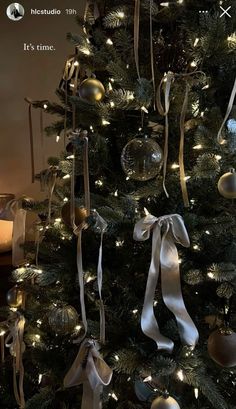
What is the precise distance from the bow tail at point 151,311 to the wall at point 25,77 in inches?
48.3

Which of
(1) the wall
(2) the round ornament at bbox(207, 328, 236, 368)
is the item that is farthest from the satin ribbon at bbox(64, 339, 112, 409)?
(1) the wall

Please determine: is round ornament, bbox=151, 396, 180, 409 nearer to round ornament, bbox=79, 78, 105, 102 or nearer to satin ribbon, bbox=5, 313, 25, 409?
satin ribbon, bbox=5, 313, 25, 409

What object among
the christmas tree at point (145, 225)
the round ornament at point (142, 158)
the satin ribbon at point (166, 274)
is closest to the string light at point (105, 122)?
the christmas tree at point (145, 225)

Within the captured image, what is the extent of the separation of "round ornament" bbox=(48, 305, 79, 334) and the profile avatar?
147 centimetres

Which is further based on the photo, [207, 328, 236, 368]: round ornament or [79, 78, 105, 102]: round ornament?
[79, 78, 105, 102]: round ornament

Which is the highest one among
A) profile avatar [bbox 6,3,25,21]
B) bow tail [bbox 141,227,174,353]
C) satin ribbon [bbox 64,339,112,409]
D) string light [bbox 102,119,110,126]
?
profile avatar [bbox 6,3,25,21]

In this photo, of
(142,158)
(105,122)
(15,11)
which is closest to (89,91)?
(105,122)

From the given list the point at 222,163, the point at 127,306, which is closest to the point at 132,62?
the point at 222,163

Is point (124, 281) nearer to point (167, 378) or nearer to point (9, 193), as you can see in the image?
point (167, 378)

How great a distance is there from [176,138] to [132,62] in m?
0.22

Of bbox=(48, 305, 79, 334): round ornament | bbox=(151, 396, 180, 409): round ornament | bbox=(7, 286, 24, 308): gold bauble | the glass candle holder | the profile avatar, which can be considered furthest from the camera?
the profile avatar

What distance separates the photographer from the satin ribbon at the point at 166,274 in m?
0.85

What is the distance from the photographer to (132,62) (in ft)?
3.40

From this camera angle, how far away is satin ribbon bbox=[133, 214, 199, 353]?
33.4 inches
